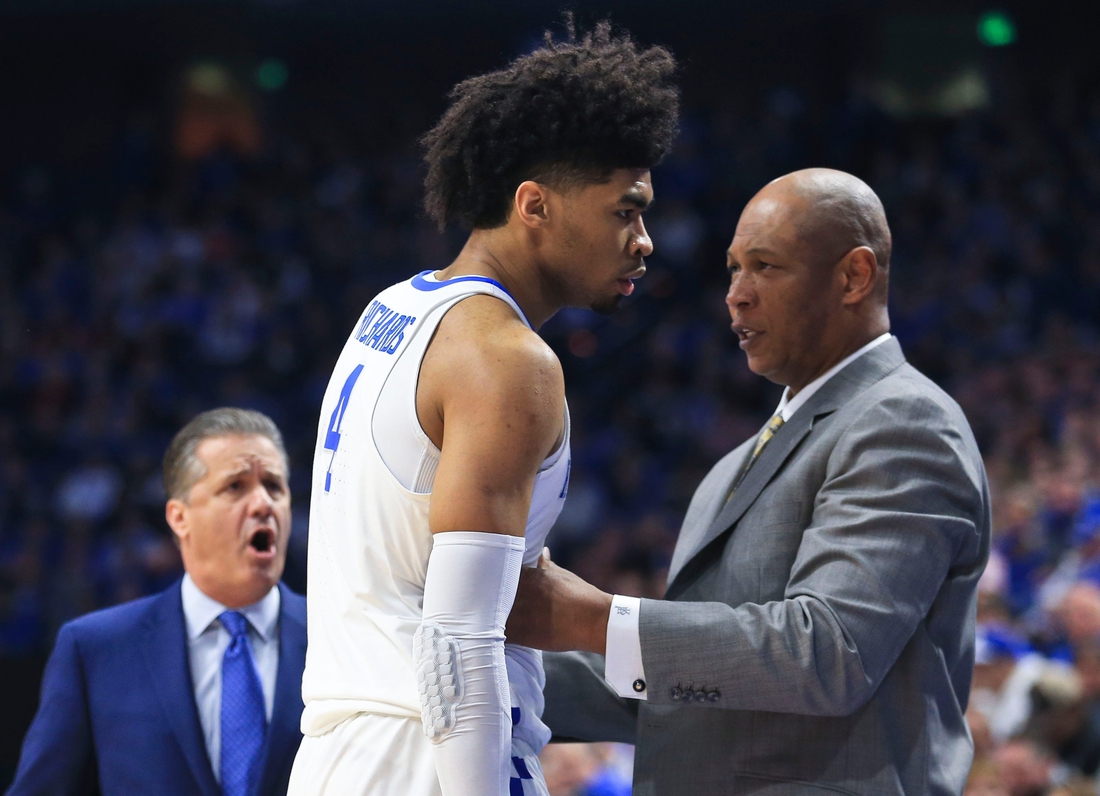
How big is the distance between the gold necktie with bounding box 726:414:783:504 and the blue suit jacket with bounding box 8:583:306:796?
4.12ft

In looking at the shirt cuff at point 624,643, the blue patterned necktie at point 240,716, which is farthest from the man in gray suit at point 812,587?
the blue patterned necktie at point 240,716

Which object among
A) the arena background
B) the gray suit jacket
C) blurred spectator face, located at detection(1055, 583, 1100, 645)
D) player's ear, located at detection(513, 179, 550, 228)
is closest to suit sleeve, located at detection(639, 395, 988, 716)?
the gray suit jacket

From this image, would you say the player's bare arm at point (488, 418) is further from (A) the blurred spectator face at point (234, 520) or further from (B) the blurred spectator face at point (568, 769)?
(B) the blurred spectator face at point (568, 769)

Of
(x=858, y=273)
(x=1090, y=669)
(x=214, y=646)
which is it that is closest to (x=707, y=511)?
(x=858, y=273)

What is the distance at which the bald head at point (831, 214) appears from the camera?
289 cm

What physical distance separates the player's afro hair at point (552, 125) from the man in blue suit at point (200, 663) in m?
1.25

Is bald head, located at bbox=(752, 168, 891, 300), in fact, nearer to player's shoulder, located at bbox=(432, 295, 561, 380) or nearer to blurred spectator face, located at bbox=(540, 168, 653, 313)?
blurred spectator face, located at bbox=(540, 168, 653, 313)

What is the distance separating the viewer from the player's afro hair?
2365 millimetres

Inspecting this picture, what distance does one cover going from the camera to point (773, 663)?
2.39 m

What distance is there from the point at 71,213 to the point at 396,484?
Answer: 1418 cm

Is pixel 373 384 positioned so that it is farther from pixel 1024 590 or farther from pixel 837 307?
pixel 1024 590

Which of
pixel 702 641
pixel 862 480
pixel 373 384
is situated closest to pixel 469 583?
pixel 373 384

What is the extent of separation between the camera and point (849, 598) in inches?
95.7

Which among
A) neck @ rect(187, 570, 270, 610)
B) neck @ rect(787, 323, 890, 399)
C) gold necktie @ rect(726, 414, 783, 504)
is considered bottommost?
neck @ rect(187, 570, 270, 610)
